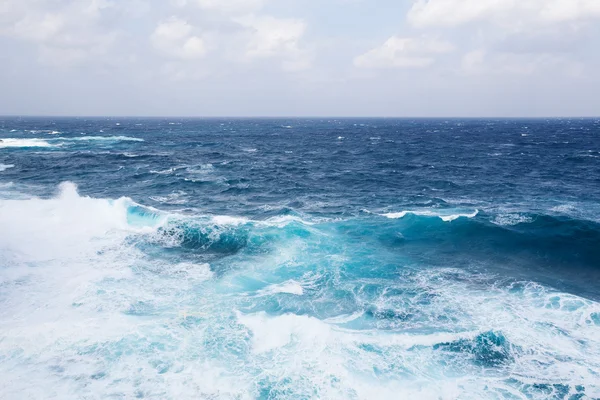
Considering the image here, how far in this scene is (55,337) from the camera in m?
16.3

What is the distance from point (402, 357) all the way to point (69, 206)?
32.3m

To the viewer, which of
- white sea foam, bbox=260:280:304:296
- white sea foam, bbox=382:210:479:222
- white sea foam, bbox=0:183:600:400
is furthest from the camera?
white sea foam, bbox=382:210:479:222

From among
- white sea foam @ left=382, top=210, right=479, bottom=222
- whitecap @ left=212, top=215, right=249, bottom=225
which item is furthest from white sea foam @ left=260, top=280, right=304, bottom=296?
white sea foam @ left=382, top=210, right=479, bottom=222

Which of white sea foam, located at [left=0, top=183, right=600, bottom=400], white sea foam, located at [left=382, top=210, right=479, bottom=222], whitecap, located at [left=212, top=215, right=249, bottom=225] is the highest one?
white sea foam, located at [left=382, top=210, right=479, bottom=222]

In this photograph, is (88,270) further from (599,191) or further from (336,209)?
(599,191)

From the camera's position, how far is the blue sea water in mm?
14266

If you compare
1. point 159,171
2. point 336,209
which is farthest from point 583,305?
point 159,171

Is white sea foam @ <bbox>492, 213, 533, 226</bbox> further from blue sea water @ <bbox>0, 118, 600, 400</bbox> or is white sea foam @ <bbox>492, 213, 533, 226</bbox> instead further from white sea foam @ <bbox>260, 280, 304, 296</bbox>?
white sea foam @ <bbox>260, 280, 304, 296</bbox>

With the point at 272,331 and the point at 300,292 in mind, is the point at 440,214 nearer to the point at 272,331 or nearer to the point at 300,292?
the point at 300,292

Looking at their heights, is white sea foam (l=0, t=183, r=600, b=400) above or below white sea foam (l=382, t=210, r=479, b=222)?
below

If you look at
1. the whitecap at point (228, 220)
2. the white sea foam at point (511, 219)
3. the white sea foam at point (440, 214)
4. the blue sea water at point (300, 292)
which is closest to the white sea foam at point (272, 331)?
the blue sea water at point (300, 292)

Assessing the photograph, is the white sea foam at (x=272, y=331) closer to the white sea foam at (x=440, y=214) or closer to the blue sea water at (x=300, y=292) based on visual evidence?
the blue sea water at (x=300, y=292)

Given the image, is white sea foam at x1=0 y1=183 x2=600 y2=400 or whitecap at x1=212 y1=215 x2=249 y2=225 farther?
whitecap at x1=212 y1=215 x2=249 y2=225

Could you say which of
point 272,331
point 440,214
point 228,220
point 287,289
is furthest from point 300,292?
point 440,214
